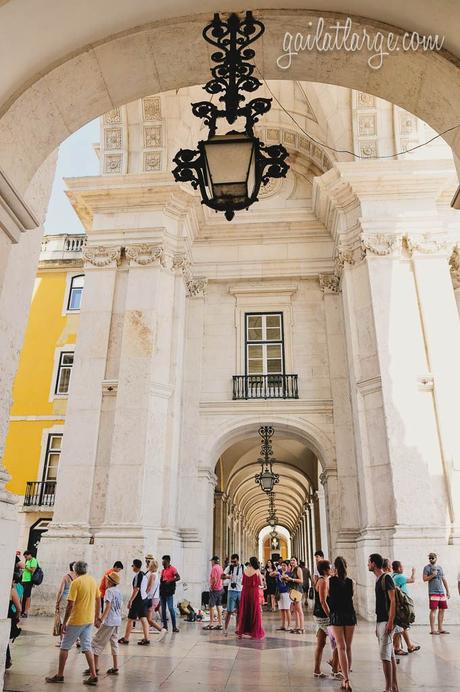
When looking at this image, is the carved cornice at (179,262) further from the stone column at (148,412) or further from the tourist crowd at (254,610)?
the tourist crowd at (254,610)

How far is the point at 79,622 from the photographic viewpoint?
6.30 metres

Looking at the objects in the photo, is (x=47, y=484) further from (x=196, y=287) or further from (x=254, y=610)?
(x=254, y=610)

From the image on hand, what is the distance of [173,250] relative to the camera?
1633cm

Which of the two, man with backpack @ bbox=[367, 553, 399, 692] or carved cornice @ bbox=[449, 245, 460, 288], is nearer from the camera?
man with backpack @ bbox=[367, 553, 399, 692]

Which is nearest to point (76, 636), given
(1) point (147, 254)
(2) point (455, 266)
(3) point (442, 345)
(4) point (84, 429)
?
(4) point (84, 429)

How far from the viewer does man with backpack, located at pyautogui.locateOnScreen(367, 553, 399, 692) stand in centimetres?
559

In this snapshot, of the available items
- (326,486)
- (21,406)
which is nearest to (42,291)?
(21,406)

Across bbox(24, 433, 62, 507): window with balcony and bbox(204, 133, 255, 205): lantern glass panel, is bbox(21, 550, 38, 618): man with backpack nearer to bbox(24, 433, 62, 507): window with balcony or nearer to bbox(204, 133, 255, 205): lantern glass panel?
bbox(24, 433, 62, 507): window with balcony

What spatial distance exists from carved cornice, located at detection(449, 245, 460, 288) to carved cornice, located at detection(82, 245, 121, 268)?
985cm

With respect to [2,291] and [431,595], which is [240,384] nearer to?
[431,595]

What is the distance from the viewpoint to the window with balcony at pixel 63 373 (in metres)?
21.8

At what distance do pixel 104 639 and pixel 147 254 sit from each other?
11126mm

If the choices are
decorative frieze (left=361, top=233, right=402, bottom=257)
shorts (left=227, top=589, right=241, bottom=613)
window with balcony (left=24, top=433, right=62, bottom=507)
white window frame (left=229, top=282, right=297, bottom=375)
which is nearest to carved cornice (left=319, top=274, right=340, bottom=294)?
white window frame (left=229, top=282, right=297, bottom=375)

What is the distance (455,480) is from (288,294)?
778 cm
